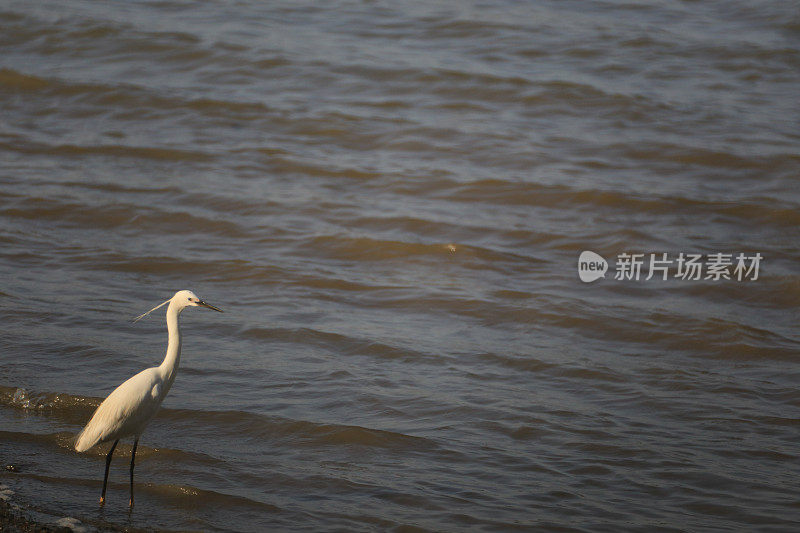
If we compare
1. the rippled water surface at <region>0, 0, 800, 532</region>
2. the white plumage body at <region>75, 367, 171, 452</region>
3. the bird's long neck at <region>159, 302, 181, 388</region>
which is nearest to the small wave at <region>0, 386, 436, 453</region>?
the rippled water surface at <region>0, 0, 800, 532</region>

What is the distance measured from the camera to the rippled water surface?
4.78 m

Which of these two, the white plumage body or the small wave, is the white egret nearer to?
the white plumage body

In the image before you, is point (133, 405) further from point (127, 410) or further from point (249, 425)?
point (249, 425)

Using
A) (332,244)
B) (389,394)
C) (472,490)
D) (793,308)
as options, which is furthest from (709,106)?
(472,490)

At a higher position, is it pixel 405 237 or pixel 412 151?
pixel 412 151

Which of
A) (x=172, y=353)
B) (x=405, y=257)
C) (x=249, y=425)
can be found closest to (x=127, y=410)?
(x=172, y=353)

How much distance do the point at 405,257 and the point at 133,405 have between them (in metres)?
3.97

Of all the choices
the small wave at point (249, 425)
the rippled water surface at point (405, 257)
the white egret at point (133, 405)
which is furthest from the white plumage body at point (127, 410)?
the small wave at point (249, 425)

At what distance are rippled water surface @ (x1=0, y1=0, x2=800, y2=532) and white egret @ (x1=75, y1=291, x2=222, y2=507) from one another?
0.30 meters

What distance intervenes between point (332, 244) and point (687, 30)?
723 centimetres

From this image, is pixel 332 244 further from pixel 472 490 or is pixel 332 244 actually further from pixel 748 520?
pixel 748 520

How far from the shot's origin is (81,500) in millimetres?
4371

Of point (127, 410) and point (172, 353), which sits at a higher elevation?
point (172, 353)

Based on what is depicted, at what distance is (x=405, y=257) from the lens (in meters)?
8.03
